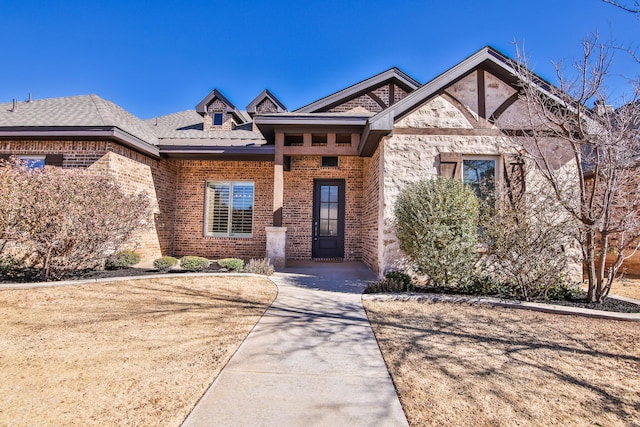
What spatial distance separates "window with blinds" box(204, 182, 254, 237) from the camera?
393 inches

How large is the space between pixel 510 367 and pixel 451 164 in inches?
188

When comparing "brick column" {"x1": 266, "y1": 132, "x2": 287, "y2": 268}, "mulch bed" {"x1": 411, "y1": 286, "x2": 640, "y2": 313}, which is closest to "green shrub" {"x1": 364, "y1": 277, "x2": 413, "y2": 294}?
"mulch bed" {"x1": 411, "y1": 286, "x2": 640, "y2": 313}

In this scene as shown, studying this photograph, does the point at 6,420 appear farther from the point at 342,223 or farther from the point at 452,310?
the point at 342,223

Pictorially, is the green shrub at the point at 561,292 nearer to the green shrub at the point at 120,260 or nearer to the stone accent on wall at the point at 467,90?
the stone accent on wall at the point at 467,90

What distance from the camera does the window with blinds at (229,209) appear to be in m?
9.98

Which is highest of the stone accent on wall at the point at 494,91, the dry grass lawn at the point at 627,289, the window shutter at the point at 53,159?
the stone accent on wall at the point at 494,91

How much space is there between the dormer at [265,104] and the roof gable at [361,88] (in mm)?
2864

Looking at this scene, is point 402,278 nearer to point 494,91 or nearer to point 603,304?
point 603,304

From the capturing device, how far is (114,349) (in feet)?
9.19

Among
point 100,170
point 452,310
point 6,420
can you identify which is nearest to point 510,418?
point 452,310

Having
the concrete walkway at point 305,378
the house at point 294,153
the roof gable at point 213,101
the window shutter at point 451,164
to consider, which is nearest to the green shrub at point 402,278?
the house at point 294,153

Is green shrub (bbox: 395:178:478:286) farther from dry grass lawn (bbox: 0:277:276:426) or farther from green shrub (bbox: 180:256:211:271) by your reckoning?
green shrub (bbox: 180:256:211:271)

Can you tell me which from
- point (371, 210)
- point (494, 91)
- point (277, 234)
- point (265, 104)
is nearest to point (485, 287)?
point (371, 210)

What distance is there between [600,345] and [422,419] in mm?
2730
